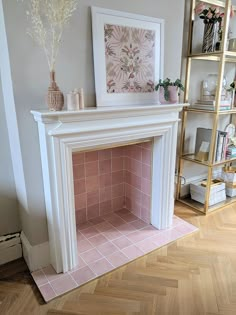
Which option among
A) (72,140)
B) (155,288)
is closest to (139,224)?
(155,288)

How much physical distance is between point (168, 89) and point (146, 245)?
1.28 metres

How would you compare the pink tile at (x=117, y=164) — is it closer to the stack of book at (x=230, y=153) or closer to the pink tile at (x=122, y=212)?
the pink tile at (x=122, y=212)

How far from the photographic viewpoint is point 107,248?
2.02 m

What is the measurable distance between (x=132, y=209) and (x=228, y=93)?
1513 millimetres

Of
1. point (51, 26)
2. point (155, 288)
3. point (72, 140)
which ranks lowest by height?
point (155, 288)

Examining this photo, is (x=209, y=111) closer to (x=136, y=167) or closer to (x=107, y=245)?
(x=136, y=167)

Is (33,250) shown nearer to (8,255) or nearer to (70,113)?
(8,255)

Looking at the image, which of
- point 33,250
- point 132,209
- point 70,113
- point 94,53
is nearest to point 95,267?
point 33,250

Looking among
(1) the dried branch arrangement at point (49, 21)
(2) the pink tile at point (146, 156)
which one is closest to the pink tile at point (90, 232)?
(2) the pink tile at point (146, 156)

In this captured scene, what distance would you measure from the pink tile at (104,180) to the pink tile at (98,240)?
0.48m

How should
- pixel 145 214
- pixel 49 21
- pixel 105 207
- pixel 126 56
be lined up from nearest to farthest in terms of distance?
pixel 49 21
pixel 126 56
pixel 145 214
pixel 105 207

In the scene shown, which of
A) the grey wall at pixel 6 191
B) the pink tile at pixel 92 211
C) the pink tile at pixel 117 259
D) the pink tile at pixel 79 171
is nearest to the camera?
the grey wall at pixel 6 191

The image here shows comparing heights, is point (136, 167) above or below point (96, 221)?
above

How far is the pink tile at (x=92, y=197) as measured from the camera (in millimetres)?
2357
